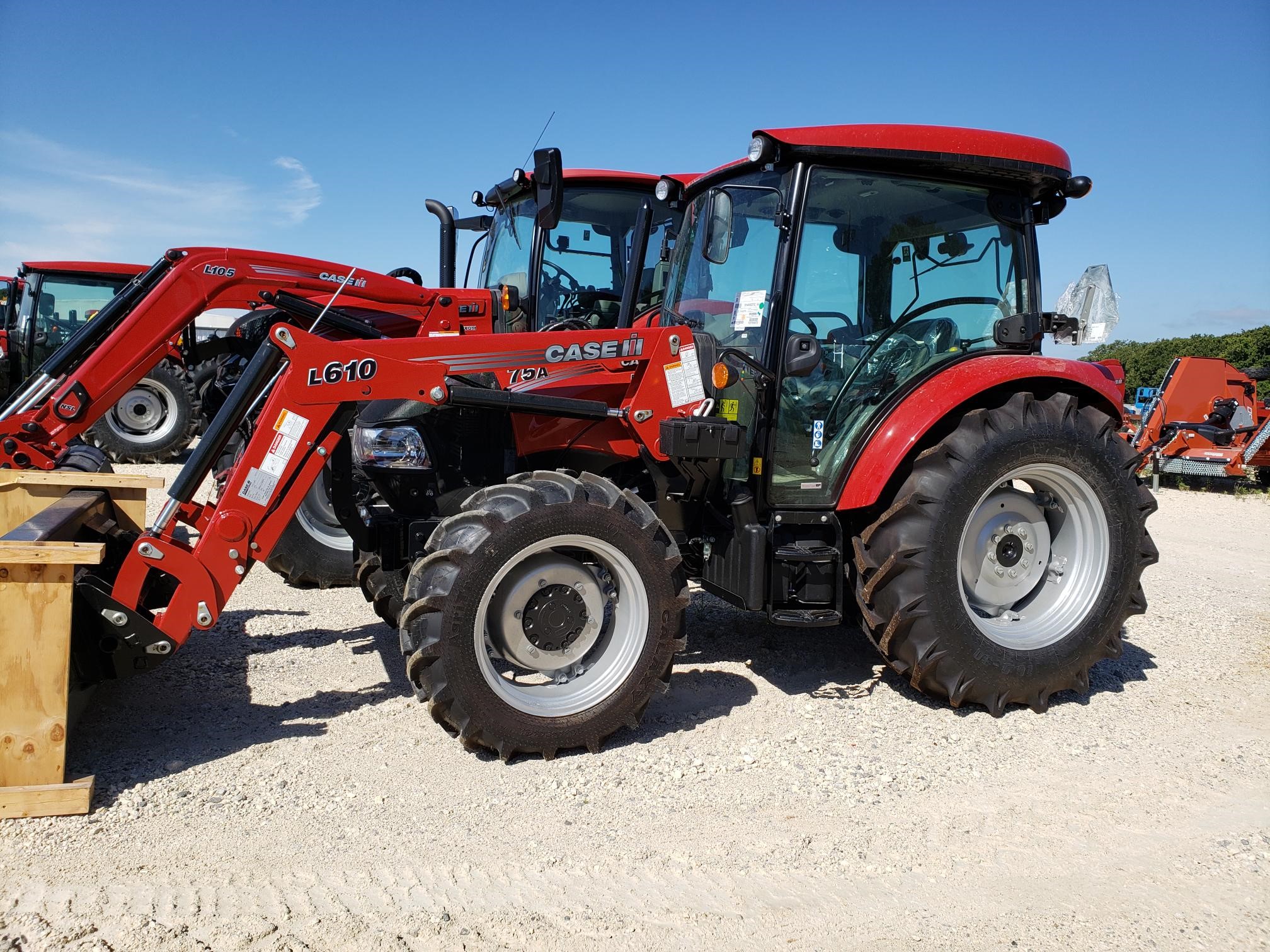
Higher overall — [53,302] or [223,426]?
[53,302]

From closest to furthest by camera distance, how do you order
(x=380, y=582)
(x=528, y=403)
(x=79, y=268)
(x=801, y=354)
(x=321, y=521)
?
(x=528, y=403)
(x=801, y=354)
(x=380, y=582)
(x=321, y=521)
(x=79, y=268)

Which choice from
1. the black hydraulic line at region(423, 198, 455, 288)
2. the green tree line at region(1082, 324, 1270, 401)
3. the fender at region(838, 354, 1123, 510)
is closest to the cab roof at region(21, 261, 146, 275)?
the black hydraulic line at region(423, 198, 455, 288)

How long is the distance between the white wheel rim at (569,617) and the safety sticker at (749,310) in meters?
1.18

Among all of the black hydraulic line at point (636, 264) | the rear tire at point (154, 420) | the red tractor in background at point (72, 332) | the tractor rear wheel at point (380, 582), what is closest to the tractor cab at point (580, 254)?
the black hydraulic line at point (636, 264)

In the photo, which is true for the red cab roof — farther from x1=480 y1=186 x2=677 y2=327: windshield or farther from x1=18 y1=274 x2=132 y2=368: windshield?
x1=18 y1=274 x2=132 y2=368: windshield

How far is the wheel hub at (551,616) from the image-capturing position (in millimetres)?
3730

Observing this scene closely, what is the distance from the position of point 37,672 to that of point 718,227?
2.93 metres

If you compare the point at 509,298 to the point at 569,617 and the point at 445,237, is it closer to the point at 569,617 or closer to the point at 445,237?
the point at 445,237

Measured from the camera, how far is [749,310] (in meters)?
4.14

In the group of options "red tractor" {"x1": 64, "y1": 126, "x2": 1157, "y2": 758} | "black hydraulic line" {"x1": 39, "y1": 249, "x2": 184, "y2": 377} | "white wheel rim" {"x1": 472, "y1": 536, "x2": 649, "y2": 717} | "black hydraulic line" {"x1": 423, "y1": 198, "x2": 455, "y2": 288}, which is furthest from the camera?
"black hydraulic line" {"x1": 423, "y1": 198, "x2": 455, "y2": 288}

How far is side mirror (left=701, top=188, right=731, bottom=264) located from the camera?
156 inches

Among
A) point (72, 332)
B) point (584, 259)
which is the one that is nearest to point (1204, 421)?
point (584, 259)

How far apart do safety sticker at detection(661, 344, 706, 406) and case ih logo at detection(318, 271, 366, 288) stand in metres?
1.96

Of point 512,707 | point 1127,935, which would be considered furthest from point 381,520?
point 1127,935
